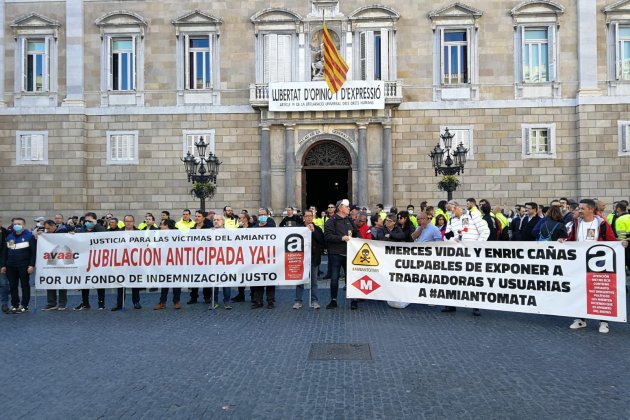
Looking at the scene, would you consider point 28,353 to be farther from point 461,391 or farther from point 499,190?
point 499,190

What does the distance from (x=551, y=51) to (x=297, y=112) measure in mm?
10636

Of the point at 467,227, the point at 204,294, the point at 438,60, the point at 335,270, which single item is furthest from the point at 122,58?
the point at 467,227

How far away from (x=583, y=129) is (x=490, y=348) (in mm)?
18366

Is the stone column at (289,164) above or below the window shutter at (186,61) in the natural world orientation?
below

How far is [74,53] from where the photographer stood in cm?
2505

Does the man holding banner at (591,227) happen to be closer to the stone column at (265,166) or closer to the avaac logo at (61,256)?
the avaac logo at (61,256)

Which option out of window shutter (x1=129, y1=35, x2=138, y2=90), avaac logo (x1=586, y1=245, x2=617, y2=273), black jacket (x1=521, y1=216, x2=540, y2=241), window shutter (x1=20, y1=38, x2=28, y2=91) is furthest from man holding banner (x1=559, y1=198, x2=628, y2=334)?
window shutter (x1=20, y1=38, x2=28, y2=91)

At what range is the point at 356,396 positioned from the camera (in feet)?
20.5

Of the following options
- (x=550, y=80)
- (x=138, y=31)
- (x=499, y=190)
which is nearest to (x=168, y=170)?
(x=138, y=31)

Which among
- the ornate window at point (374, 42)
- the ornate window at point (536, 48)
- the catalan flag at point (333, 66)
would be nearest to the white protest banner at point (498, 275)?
the catalan flag at point (333, 66)

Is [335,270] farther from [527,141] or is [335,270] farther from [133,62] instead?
[133,62]

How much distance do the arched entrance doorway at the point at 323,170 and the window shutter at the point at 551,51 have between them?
890 cm

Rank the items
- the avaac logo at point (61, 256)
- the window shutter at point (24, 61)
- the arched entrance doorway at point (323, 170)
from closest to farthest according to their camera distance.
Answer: the avaac logo at point (61, 256), the arched entrance doorway at point (323, 170), the window shutter at point (24, 61)

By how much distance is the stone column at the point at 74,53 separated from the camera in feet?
82.2
